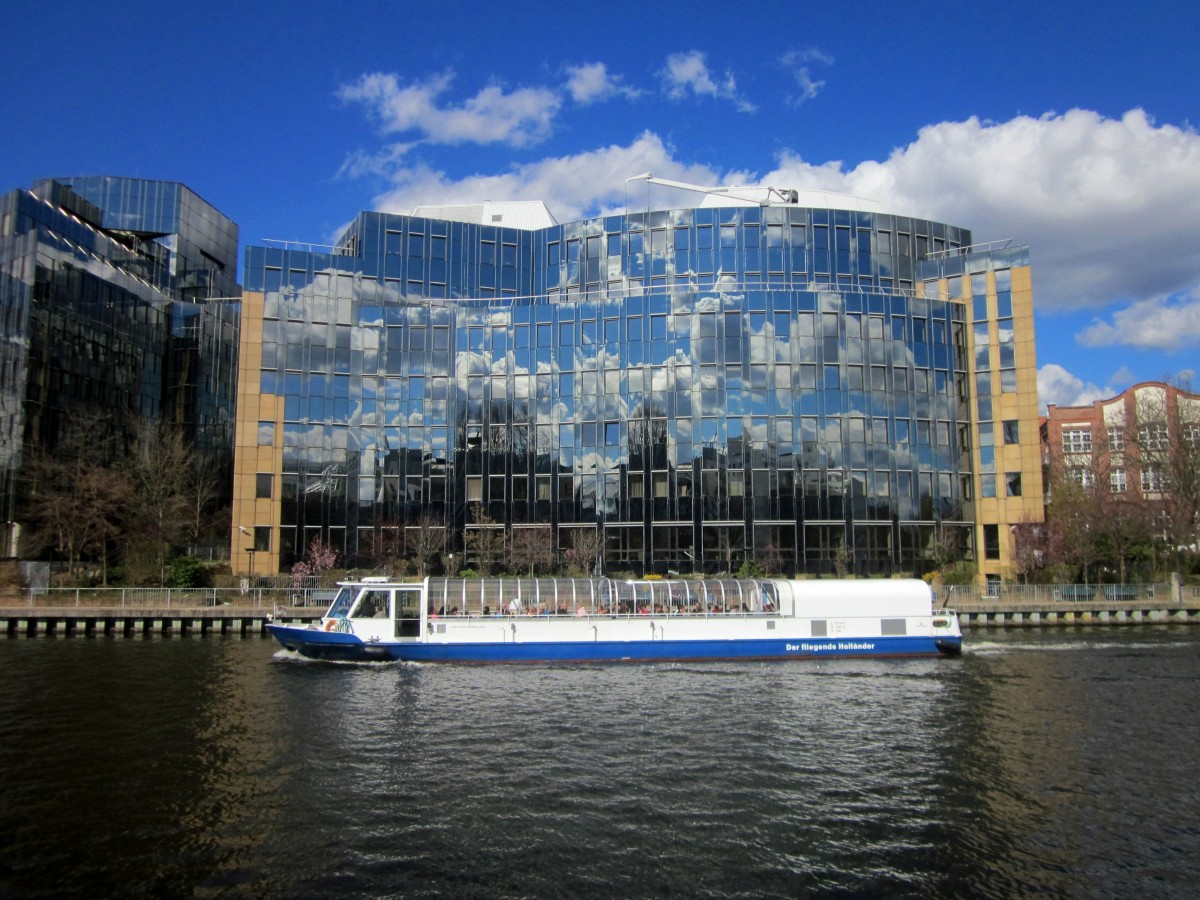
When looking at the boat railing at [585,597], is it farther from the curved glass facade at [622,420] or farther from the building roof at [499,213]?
the building roof at [499,213]

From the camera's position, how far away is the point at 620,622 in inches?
1766

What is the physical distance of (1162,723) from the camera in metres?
30.4

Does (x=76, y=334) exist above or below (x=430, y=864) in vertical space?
above

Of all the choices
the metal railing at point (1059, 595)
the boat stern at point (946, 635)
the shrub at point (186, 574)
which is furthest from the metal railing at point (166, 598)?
the metal railing at point (1059, 595)

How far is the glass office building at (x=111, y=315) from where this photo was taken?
7838 centimetres

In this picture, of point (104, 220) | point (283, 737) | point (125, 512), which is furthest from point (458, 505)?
point (104, 220)

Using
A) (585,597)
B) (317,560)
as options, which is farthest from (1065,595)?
(317,560)

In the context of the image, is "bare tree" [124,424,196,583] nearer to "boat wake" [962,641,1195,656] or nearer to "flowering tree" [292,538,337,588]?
"flowering tree" [292,538,337,588]

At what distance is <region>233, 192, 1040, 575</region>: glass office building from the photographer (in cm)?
7562

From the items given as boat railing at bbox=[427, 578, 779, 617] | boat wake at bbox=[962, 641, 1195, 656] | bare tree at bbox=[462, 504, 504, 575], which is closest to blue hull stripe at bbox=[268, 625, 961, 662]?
boat railing at bbox=[427, 578, 779, 617]

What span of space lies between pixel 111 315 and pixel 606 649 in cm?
7172

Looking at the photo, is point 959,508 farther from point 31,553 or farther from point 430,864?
point 31,553

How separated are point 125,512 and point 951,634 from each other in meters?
58.4

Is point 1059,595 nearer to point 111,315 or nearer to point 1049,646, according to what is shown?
point 1049,646
